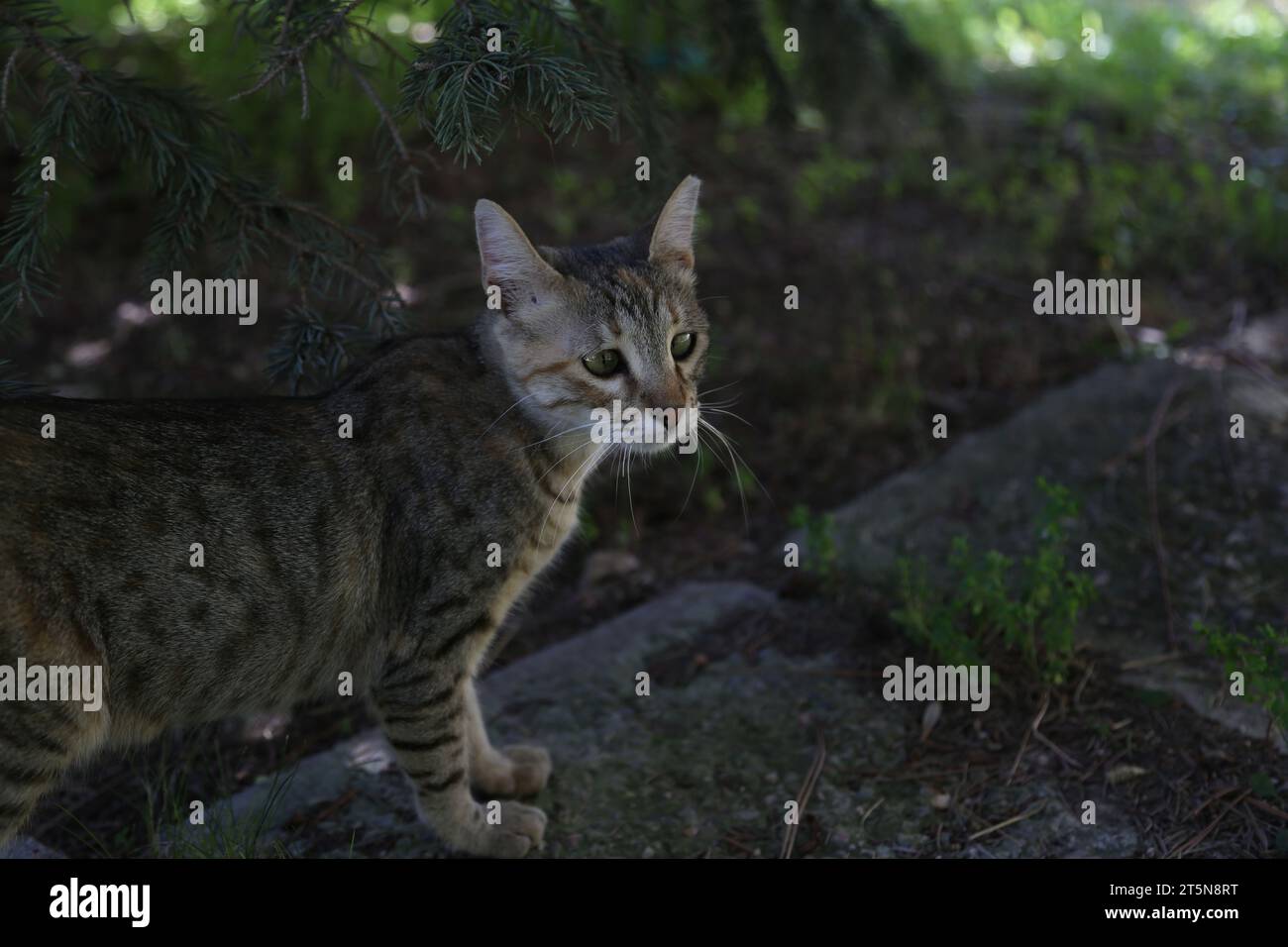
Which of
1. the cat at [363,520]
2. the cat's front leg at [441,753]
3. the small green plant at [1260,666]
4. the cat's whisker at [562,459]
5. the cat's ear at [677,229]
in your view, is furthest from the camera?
the cat's ear at [677,229]

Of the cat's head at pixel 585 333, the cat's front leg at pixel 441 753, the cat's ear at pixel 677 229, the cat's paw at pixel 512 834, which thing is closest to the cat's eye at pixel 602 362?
the cat's head at pixel 585 333

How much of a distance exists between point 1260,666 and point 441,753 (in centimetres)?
236

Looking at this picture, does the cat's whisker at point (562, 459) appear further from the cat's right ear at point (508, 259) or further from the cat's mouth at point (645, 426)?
the cat's right ear at point (508, 259)

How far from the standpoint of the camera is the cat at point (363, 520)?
9.82 ft

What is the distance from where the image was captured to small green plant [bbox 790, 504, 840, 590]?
175 inches

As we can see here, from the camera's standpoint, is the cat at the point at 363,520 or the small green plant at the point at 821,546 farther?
the small green plant at the point at 821,546

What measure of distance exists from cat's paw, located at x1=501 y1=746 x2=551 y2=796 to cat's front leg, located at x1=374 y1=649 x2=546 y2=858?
161 mm

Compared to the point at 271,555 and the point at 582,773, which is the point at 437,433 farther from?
the point at 582,773

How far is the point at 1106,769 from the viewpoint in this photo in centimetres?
355

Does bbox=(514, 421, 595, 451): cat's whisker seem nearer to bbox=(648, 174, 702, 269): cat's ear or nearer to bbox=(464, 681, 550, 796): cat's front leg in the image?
bbox=(648, 174, 702, 269): cat's ear

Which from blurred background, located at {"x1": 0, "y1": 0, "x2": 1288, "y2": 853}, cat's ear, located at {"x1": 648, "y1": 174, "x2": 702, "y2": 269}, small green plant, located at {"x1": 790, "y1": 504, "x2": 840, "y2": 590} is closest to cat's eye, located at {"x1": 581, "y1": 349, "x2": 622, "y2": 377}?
cat's ear, located at {"x1": 648, "y1": 174, "x2": 702, "y2": 269}

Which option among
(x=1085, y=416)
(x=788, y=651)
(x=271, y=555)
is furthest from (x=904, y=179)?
(x=271, y=555)

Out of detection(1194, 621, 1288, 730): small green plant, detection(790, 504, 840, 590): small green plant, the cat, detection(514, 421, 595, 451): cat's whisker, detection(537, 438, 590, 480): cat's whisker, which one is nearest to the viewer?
the cat

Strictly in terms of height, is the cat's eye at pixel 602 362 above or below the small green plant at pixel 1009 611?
above
